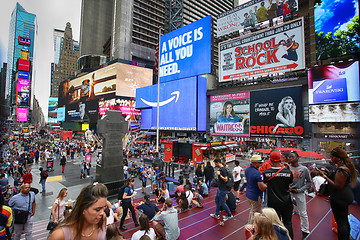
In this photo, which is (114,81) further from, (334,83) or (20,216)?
(20,216)

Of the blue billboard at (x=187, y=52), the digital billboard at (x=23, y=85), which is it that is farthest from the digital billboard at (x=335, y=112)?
the digital billboard at (x=23, y=85)

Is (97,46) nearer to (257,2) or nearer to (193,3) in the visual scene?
(193,3)

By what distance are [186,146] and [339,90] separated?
53.7ft

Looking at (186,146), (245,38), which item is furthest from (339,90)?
(186,146)

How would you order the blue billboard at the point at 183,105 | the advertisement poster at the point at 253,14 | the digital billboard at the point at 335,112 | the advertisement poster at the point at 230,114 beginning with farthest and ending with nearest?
the blue billboard at the point at 183,105 → the advertisement poster at the point at 230,114 → the advertisement poster at the point at 253,14 → the digital billboard at the point at 335,112

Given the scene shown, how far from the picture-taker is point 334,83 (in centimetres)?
1800

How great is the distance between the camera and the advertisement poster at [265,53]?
20.2 m

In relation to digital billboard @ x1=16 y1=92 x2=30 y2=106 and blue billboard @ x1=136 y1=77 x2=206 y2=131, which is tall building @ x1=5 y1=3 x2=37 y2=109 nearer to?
digital billboard @ x1=16 y1=92 x2=30 y2=106

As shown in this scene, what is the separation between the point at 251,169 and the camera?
4117 millimetres

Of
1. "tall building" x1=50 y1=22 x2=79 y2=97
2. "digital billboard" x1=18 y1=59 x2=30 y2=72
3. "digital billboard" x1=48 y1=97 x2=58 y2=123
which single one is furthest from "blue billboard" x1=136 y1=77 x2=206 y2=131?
"tall building" x1=50 y1=22 x2=79 y2=97

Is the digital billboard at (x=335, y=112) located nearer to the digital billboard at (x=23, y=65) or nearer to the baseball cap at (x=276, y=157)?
the baseball cap at (x=276, y=157)

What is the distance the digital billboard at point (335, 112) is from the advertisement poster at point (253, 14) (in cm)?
1177

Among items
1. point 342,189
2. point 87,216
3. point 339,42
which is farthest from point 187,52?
point 87,216

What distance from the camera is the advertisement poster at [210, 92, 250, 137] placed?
23.4 meters
